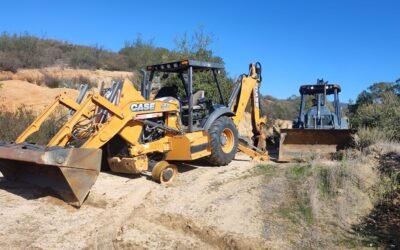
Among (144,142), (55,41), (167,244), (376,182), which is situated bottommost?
(167,244)

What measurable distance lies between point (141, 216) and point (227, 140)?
3941 mm

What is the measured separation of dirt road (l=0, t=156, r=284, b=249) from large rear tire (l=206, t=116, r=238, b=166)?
1110mm

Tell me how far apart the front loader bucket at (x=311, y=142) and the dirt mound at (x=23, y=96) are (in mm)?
7558

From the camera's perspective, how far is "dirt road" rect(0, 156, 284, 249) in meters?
5.53

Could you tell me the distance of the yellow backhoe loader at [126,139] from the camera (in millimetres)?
6414

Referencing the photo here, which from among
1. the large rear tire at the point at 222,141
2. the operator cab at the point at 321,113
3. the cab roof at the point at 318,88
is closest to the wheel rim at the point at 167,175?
the large rear tire at the point at 222,141

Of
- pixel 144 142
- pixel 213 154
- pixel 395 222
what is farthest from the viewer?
pixel 213 154

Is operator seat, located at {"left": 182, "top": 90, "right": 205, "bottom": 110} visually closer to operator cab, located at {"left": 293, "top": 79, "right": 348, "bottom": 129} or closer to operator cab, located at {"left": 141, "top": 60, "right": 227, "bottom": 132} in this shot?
operator cab, located at {"left": 141, "top": 60, "right": 227, "bottom": 132}

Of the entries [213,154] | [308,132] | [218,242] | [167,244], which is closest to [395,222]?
[218,242]

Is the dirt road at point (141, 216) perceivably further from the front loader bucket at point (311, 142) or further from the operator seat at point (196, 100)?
the front loader bucket at point (311, 142)

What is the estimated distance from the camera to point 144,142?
848 centimetres

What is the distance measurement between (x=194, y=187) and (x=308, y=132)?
4.22 meters

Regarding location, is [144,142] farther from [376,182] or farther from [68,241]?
[376,182]

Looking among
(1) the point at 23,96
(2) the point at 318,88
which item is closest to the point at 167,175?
(2) the point at 318,88
